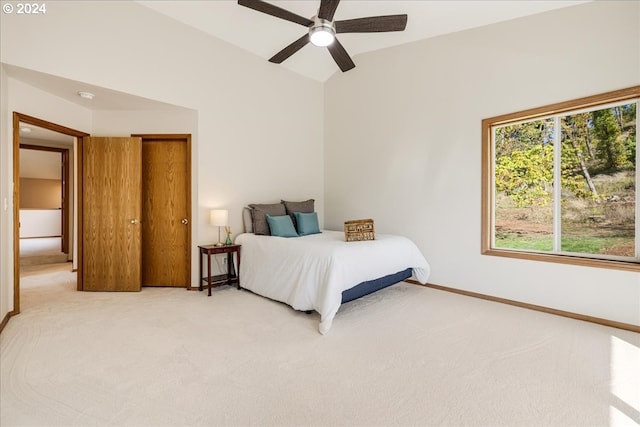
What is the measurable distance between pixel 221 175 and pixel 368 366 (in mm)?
3326

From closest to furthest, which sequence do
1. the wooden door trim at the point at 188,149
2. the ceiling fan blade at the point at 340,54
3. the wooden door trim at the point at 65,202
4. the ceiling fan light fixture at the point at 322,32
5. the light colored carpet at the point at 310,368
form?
1. the light colored carpet at the point at 310,368
2. the ceiling fan light fixture at the point at 322,32
3. the ceiling fan blade at the point at 340,54
4. the wooden door trim at the point at 188,149
5. the wooden door trim at the point at 65,202

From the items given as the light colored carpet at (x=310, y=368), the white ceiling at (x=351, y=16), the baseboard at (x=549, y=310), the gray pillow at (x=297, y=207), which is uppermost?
the white ceiling at (x=351, y=16)

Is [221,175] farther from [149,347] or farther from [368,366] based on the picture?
[368,366]

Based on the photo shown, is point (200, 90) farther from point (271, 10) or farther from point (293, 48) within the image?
point (271, 10)

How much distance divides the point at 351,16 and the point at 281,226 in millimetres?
3082

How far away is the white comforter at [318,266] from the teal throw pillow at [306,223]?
0.72 m

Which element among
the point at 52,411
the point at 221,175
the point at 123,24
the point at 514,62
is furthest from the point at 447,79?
the point at 52,411

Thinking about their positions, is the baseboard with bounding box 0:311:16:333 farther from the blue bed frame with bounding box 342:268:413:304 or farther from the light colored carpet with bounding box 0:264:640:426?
the blue bed frame with bounding box 342:268:413:304

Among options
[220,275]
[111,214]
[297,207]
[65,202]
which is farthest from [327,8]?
[65,202]

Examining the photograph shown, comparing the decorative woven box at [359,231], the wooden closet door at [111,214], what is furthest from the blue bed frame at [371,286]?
the wooden closet door at [111,214]

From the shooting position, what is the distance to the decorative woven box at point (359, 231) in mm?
3781

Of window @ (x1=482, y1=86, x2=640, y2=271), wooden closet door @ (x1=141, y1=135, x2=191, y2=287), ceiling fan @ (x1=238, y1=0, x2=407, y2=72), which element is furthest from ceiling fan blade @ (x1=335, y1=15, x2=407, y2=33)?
wooden closet door @ (x1=141, y1=135, x2=191, y2=287)

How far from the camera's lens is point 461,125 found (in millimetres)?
4160

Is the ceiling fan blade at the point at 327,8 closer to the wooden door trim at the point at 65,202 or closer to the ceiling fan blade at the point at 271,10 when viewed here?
the ceiling fan blade at the point at 271,10
